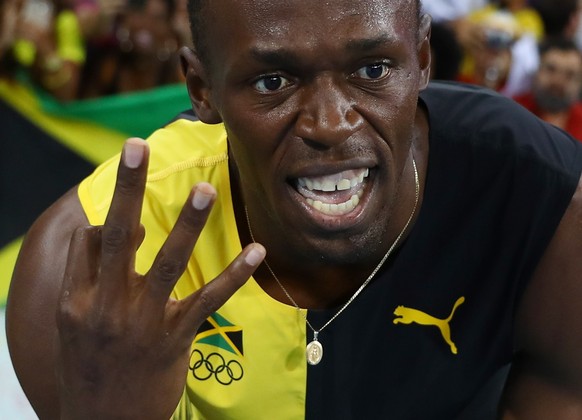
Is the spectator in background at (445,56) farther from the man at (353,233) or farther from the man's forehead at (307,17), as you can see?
the man's forehead at (307,17)

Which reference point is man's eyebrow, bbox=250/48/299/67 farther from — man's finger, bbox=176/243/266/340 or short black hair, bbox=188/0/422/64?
man's finger, bbox=176/243/266/340

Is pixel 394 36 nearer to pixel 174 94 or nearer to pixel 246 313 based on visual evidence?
pixel 246 313

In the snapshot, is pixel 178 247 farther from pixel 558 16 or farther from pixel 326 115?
pixel 558 16

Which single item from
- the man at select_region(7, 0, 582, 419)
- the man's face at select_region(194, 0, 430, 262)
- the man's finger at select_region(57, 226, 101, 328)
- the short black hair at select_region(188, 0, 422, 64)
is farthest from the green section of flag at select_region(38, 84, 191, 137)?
the man's finger at select_region(57, 226, 101, 328)

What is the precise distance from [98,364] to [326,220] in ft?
1.41

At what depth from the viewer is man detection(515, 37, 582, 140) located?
17.5 ft

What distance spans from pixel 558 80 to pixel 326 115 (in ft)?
13.0

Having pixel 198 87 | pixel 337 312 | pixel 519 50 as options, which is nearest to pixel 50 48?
→ pixel 519 50

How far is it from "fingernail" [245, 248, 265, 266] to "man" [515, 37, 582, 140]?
13.0ft

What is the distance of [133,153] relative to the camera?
4.91 ft

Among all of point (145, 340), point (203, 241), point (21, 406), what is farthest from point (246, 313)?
point (21, 406)

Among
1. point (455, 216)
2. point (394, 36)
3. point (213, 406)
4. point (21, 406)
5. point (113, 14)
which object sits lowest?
point (21, 406)

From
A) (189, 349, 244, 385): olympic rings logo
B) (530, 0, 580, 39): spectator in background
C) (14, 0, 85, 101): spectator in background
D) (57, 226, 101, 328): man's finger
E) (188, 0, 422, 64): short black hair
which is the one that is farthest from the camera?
(530, 0, 580, 39): spectator in background

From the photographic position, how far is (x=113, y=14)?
542 centimetres
